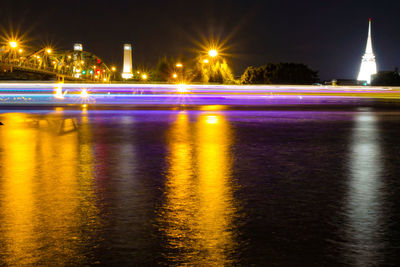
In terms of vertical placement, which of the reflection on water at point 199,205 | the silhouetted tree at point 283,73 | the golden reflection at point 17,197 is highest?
the silhouetted tree at point 283,73

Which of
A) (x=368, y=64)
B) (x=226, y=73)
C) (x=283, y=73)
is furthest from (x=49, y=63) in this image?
(x=226, y=73)

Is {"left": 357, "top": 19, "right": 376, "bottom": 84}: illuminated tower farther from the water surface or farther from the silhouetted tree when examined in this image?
the water surface

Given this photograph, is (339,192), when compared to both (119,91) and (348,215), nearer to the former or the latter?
(348,215)

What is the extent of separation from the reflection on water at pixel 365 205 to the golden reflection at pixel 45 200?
2320mm

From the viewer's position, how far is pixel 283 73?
318 ft

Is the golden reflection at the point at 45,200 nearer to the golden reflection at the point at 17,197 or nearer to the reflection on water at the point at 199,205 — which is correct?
the golden reflection at the point at 17,197

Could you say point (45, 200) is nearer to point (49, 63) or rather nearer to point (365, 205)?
point (365, 205)

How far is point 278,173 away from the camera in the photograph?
998 centimetres

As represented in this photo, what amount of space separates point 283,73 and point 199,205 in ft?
298

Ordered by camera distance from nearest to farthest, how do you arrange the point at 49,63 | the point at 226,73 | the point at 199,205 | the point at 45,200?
the point at 199,205 → the point at 45,200 → the point at 226,73 → the point at 49,63

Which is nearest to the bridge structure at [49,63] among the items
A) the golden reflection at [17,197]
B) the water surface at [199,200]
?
the golden reflection at [17,197]

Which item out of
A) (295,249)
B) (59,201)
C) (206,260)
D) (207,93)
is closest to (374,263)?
(295,249)

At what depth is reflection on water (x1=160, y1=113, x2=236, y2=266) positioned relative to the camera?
17.8 ft

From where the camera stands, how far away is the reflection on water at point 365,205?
5.46 metres
